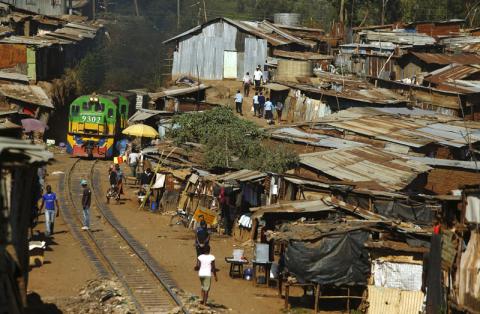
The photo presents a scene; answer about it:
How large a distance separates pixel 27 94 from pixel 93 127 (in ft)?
13.2

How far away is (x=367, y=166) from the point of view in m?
25.0

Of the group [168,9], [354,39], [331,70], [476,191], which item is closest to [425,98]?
[331,70]

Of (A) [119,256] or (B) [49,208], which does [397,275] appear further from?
(B) [49,208]

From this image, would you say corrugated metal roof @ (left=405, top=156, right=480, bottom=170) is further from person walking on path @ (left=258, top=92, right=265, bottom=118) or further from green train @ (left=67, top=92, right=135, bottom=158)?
green train @ (left=67, top=92, right=135, bottom=158)

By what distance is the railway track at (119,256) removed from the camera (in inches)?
682

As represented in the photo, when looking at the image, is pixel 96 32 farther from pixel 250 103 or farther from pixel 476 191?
pixel 476 191

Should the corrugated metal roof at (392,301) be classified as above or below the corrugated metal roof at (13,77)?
below

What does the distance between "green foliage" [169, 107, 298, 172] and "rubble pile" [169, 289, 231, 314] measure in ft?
27.1

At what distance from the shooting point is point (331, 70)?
46281 mm

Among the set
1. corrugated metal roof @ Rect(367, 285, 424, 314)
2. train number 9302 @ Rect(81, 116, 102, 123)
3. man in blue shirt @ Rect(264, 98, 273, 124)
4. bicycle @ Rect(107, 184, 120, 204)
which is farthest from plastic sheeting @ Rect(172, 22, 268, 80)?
corrugated metal roof @ Rect(367, 285, 424, 314)

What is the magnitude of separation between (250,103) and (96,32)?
20.2 metres

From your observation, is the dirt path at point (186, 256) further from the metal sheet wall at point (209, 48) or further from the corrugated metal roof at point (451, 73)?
the corrugated metal roof at point (451, 73)

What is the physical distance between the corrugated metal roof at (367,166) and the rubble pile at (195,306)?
276 inches

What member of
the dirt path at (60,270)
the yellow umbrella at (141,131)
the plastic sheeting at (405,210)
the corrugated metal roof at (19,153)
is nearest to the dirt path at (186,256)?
the dirt path at (60,270)
